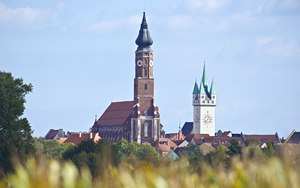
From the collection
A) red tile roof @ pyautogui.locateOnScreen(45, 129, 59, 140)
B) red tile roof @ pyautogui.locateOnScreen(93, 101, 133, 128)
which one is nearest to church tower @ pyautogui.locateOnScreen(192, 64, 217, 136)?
red tile roof @ pyautogui.locateOnScreen(93, 101, 133, 128)

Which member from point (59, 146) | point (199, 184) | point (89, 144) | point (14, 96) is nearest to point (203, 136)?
point (59, 146)

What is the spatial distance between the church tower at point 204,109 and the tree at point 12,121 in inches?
5465

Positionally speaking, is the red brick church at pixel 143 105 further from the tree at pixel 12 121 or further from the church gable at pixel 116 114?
the tree at pixel 12 121

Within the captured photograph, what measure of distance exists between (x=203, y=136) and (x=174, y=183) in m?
152

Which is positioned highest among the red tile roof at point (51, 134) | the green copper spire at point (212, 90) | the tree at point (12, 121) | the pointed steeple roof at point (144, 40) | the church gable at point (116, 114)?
the pointed steeple roof at point (144, 40)

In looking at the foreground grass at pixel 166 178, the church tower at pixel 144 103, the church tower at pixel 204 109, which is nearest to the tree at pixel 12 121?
the foreground grass at pixel 166 178

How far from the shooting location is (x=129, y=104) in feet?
495

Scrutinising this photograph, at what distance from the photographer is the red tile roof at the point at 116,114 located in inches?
→ 5748

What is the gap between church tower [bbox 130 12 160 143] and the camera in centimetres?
13425

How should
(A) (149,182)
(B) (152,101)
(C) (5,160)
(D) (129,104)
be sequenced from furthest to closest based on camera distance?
1. (D) (129,104)
2. (B) (152,101)
3. (C) (5,160)
4. (A) (149,182)

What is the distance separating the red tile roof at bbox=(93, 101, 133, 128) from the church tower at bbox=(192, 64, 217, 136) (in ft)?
82.3

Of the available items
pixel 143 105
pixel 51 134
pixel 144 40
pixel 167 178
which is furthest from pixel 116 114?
pixel 167 178

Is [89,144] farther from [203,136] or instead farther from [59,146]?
[203,136]

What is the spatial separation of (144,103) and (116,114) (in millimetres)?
17834
